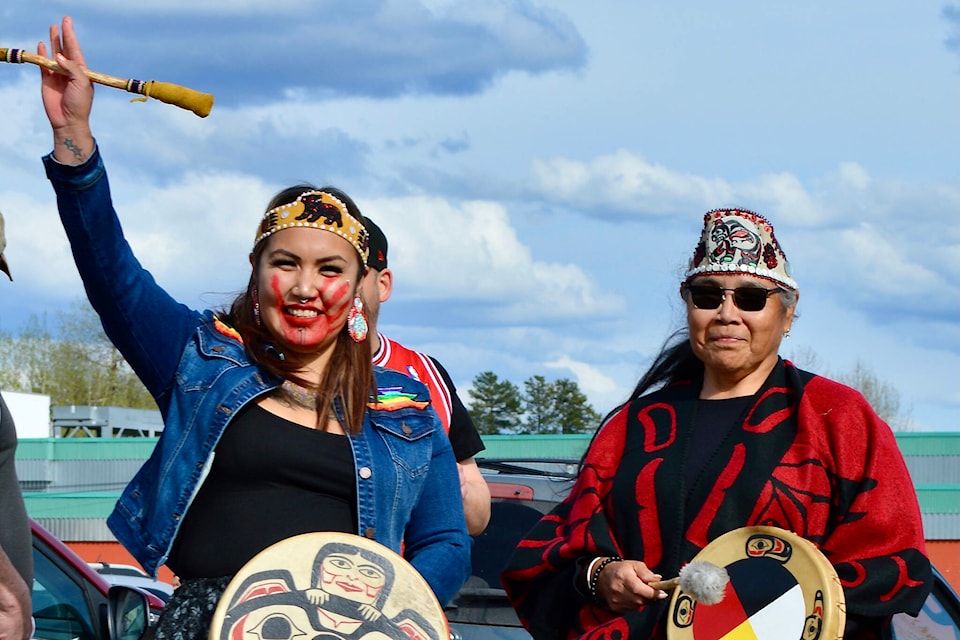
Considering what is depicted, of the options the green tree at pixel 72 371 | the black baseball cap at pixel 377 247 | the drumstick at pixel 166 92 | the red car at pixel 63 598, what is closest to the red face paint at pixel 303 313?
the drumstick at pixel 166 92

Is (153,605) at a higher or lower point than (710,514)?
lower

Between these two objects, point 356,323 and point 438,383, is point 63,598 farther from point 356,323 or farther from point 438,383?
point 356,323

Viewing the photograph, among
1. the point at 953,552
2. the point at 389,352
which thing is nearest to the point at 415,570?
the point at 389,352

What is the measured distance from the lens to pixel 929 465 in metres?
25.9

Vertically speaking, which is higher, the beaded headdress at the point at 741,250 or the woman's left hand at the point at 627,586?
the beaded headdress at the point at 741,250

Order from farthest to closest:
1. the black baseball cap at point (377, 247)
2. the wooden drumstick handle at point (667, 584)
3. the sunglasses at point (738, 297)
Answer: the black baseball cap at point (377, 247) → the sunglasses at point (738, 297) → the wooden drumstick handle at point (667, 584)

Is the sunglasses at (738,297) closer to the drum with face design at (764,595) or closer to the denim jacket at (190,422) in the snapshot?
the drum with face design at (764,595)

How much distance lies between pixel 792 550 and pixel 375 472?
1.02 m

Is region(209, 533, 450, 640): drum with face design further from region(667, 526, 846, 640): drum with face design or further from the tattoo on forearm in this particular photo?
the tattoo on forearm

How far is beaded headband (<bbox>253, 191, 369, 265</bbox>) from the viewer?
3420 mm

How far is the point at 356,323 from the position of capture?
3.52 m

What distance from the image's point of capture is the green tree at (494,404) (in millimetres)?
32744

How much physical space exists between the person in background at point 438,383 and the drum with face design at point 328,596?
1299 mm

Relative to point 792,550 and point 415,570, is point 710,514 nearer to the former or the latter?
point 792,550
